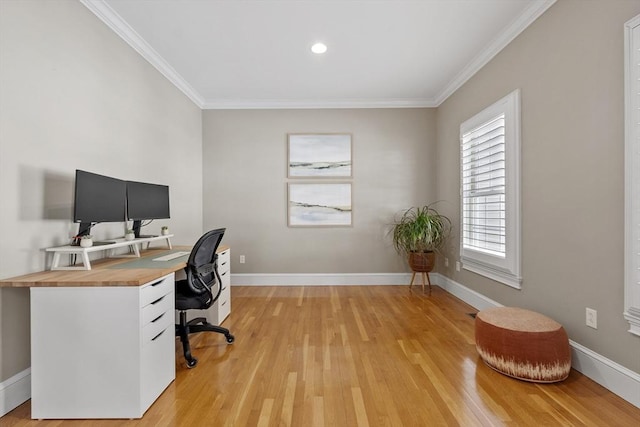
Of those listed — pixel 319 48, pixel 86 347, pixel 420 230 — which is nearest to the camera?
pixel 86 347

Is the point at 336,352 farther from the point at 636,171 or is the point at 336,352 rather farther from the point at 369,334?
the point at 636,171

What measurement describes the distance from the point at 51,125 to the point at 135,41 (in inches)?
52.8

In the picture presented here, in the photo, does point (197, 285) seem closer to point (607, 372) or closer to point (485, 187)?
point (607, 372)

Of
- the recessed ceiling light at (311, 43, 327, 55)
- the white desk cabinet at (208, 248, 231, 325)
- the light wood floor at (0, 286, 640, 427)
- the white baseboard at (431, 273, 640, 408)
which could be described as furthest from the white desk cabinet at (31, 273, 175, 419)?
the white baseboard at (431, 273, 640, 408)

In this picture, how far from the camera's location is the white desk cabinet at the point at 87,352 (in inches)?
64.9

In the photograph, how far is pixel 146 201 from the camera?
110 inches

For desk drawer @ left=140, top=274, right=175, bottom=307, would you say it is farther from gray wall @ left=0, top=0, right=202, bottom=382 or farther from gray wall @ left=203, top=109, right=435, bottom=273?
gray wall @ left=203, top=109, right=435, bottom=273

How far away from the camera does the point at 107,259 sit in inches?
94.9

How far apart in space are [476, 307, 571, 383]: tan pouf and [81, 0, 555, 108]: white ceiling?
2.41 m

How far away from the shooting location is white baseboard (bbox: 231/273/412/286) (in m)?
4.52

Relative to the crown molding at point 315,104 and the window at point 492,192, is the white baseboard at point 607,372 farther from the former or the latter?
the crown molding at point 315,104

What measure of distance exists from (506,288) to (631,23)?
215 centimetres

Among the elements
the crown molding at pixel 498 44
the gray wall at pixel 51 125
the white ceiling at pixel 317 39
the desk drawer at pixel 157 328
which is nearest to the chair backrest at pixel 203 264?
the desk drawer at pixel 157 328

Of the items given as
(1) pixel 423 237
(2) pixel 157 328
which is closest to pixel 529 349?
(1) pixel 423 237
